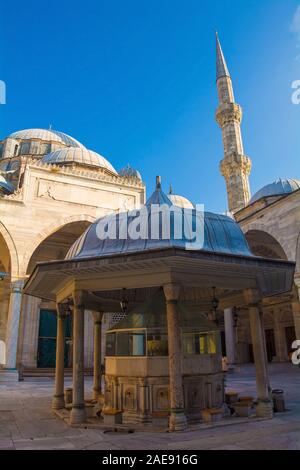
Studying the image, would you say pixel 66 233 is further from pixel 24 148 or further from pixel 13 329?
pixel 24 148

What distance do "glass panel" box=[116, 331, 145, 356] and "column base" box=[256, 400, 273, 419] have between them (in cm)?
243

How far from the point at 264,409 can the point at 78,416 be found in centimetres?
348

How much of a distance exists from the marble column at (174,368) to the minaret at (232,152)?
76.3ft

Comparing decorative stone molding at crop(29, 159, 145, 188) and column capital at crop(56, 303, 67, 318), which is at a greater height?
decorative stone molding at crop(29, 159, 145, 188)

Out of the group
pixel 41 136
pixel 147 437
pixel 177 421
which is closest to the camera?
pixel 147 437

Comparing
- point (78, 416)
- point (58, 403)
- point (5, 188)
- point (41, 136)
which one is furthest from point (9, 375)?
point (41, 136)

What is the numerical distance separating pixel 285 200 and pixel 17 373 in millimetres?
15096

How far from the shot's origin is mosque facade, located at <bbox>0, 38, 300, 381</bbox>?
17.8 meters

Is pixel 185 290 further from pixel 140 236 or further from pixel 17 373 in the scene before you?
pixel 17 373

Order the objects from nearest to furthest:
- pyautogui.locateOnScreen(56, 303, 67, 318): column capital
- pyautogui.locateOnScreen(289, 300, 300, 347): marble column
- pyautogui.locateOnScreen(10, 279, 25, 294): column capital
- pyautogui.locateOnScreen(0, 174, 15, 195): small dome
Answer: pyautogui.locateOnScreen(56, 303, 67, 318): column capital
pyautogui.locateOnScreen(10, 279, 25, 294): column capital
pyautogui.locateOnScreen(289, 300, 300, 347): marble column
pyautogui.locateOnScreen(0, 174, 15, 195): small dome

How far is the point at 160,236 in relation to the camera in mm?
6855

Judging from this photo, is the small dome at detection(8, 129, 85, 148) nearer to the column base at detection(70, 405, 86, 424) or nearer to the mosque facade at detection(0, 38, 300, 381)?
the mosque facade at detection(0, 38, 300, 381)

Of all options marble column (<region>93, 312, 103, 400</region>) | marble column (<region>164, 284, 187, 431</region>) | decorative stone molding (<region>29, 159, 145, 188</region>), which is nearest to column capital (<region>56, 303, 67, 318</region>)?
marble column (<region>93, 312, 103, 400</region>)
